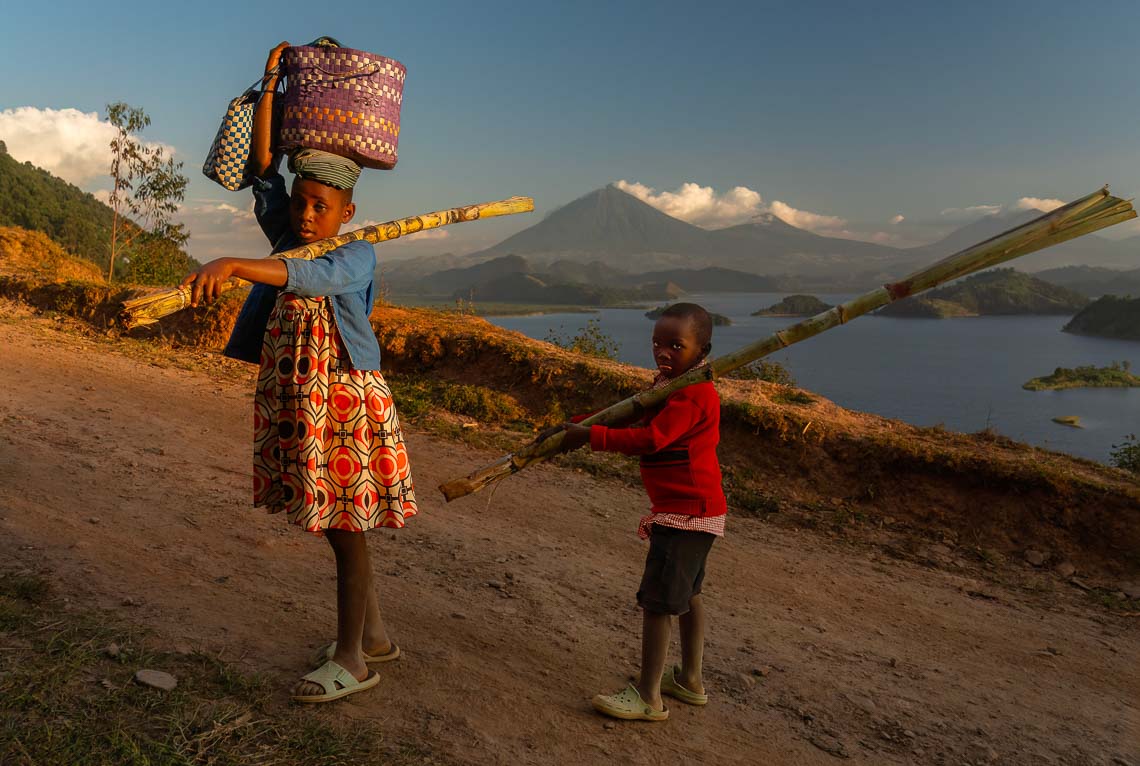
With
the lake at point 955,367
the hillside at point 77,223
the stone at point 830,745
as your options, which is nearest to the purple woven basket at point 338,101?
the stone at point 830,745

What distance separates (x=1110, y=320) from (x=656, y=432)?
22.9 m

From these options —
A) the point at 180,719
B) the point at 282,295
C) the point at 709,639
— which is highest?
the point at 282,295

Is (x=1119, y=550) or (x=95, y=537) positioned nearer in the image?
(x=95, y=537)

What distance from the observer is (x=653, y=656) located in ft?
10.1

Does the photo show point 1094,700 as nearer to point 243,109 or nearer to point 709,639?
point 709,639

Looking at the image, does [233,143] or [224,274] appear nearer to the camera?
[224,274]

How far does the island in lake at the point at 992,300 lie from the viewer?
2520 centimetres

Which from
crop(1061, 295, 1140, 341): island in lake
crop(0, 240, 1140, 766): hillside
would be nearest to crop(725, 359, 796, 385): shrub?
crop(0, 240, 1140, 766): hillside

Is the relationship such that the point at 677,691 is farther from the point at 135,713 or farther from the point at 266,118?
the point at 266,118

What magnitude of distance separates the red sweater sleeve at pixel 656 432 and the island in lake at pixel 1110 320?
69.9 feet

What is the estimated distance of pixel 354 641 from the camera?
2957 millimetres

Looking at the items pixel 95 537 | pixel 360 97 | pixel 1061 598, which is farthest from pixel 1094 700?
pixel 95 537

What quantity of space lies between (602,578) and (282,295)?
3.01m

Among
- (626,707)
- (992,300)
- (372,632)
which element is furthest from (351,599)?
(992,300)
